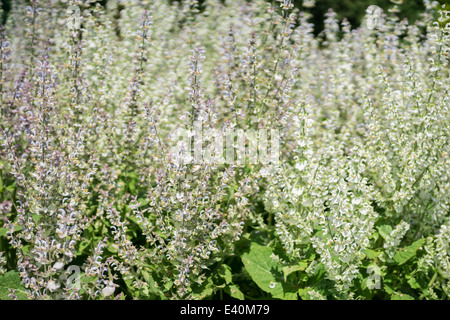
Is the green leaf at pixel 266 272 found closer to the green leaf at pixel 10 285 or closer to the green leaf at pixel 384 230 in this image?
the green leaf at pixel 384 230

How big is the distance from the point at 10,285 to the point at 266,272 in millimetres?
1956

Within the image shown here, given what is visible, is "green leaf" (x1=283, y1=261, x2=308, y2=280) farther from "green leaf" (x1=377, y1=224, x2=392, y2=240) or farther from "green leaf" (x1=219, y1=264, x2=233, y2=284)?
"green leaf" (x1=377, y1=224, x2=392, y2=240)

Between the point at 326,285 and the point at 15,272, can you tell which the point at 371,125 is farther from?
the point at 15,272

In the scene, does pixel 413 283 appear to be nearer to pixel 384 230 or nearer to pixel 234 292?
pixel 384 230

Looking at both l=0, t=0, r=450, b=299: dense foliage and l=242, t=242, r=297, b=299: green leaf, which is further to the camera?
l=242, t=242, r=297, b=299: green leaf

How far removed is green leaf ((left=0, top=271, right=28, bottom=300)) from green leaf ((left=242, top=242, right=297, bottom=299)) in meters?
1.69

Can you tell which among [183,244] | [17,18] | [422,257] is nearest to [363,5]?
[17,18]

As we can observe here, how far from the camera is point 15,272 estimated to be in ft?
10.9

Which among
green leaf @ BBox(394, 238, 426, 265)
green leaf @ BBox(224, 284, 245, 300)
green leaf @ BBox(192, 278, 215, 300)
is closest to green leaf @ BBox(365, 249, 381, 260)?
green leaf @ BBox(394, 238, 426, 265)

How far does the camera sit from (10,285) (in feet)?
10.7

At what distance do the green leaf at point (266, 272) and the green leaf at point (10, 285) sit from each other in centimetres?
169

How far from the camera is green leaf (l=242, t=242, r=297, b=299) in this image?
11.4 feet

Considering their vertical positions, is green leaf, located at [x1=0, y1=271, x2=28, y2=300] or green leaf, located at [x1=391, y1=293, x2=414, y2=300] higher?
green leaf, located at [x1=391, y1=293, x2=414, y2=300]

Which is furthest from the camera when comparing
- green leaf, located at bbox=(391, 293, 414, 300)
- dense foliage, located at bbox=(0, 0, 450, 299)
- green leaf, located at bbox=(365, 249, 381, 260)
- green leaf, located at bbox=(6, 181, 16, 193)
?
green leaf, located at bbox=(6, 181, 16, 193)
